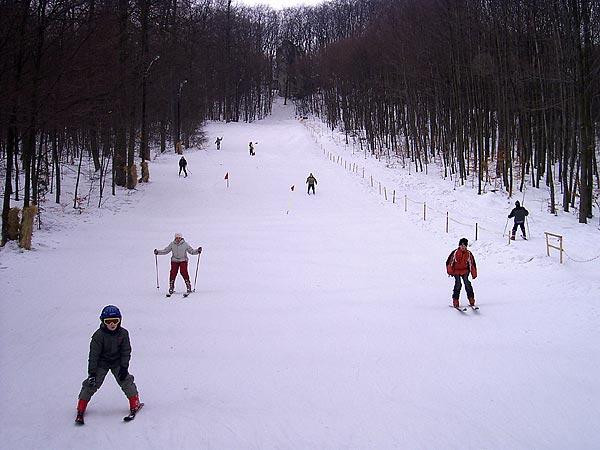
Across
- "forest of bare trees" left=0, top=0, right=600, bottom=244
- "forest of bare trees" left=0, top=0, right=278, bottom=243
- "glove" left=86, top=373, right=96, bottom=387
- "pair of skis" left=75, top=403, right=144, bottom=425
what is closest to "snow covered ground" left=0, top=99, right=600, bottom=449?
"pair of skis" left=75, top=403, right=144, bottom=425

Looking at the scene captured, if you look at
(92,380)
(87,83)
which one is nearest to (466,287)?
(92,380)

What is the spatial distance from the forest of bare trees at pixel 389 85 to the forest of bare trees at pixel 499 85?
108 mm

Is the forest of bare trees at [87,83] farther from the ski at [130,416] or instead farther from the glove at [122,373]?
the ski at [130,416]

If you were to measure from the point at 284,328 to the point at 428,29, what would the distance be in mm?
28072

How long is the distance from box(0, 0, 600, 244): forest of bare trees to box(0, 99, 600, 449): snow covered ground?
394 cm

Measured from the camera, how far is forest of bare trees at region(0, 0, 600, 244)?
595 inches

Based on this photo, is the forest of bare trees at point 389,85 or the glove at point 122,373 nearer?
the glove at point 122,373

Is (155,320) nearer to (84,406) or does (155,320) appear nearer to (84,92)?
(84,406)

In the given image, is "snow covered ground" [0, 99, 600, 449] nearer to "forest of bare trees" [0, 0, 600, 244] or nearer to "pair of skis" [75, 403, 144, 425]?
"pair of skis" [75, 403, 144, 425]

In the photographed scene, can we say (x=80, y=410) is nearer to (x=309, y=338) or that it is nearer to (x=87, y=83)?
(x=309, y=338)

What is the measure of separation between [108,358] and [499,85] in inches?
963

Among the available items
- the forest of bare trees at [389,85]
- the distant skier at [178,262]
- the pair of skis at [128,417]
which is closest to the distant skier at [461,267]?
the distant skier at [178,262]

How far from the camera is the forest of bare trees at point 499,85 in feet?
62.1

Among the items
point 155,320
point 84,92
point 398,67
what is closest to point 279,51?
point 398,67
